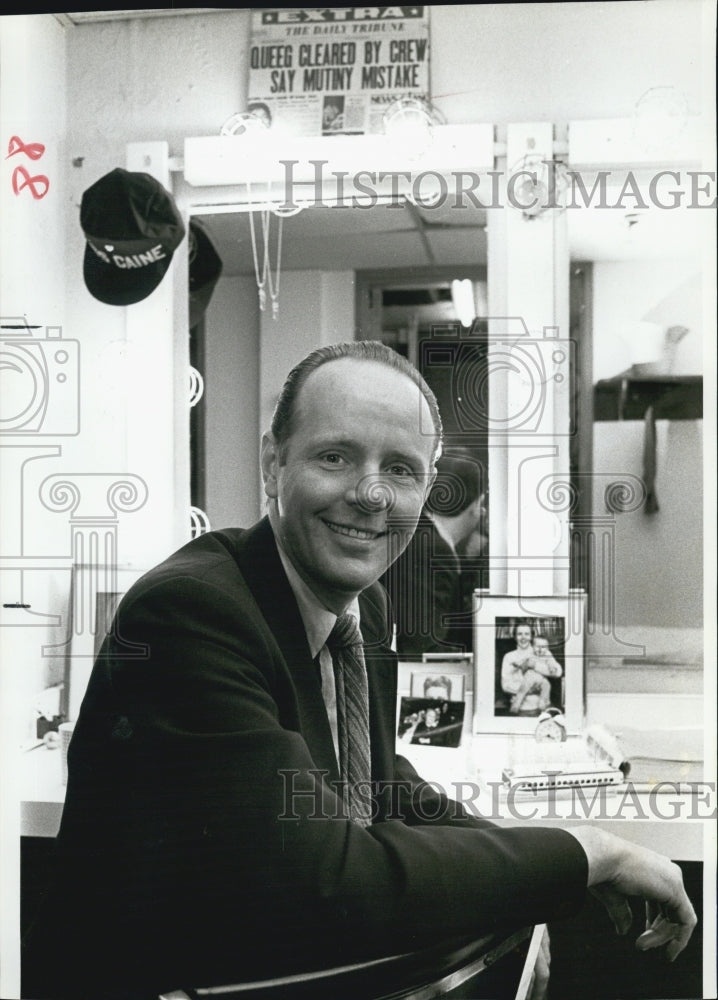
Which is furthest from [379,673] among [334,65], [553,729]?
[334,65]

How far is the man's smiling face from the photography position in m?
1.63

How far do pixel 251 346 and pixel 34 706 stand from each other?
31.4 inches

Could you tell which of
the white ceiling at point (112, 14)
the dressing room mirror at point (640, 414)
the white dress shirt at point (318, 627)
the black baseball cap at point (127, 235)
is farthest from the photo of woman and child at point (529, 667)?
the white ceiling at point (112, 14)

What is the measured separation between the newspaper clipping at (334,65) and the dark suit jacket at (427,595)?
0.75m

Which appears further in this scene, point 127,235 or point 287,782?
point 127,235

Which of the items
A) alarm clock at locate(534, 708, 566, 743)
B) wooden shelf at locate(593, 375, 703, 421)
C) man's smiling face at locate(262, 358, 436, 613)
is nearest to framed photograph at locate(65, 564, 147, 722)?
man's smiling face at locate(262, 358, 436, 613)

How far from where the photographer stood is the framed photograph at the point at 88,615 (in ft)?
5.60

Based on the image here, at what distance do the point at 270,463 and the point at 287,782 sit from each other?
1.82 ft

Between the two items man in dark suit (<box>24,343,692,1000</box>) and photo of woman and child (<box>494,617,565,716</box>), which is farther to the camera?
photo of woman and child (<box>494,617,565,716</box>)

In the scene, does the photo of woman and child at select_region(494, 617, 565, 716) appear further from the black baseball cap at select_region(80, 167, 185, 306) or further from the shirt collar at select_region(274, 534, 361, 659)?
the black baseball cap at select_region(80, 167, 185, 306)

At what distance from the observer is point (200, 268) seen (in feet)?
5.57

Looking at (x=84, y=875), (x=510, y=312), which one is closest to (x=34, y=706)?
(x=84, y=875)

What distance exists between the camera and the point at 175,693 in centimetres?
158

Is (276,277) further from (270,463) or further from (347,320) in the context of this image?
(270,463)
